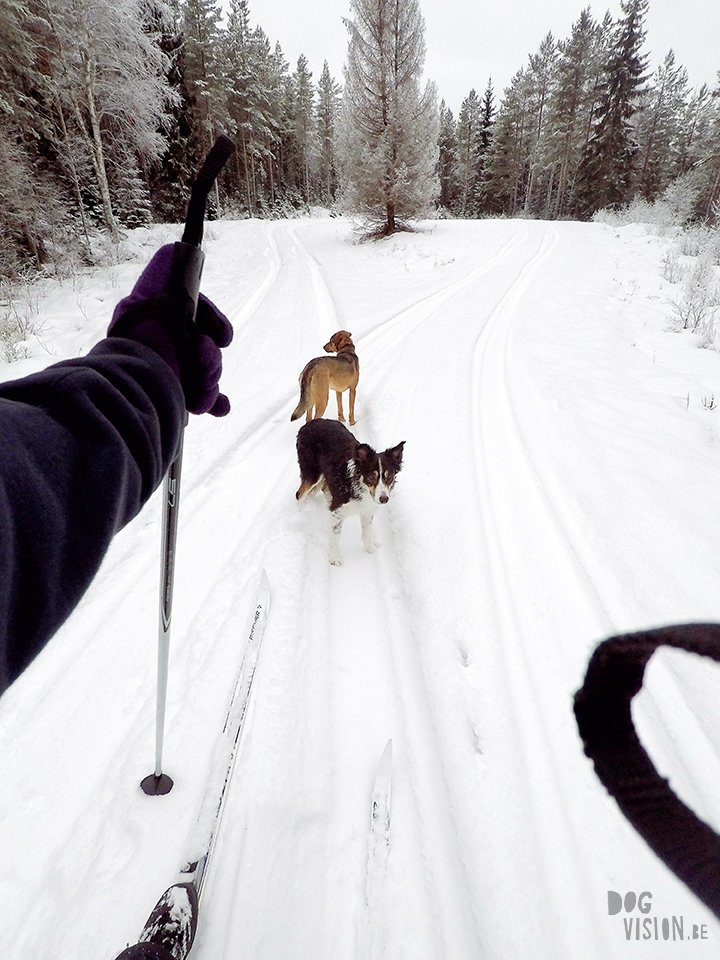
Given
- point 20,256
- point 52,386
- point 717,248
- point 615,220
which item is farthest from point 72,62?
point 615,220

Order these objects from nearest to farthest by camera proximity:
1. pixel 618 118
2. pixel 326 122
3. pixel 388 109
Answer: pixel 388 109
pixel 618 118
pixel 326 122

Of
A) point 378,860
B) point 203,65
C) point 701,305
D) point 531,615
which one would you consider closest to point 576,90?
point 203,65

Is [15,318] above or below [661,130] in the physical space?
below

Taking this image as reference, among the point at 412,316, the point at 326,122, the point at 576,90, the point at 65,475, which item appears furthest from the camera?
the point at 326,122

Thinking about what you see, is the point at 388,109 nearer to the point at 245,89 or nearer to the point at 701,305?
the point at 701,305

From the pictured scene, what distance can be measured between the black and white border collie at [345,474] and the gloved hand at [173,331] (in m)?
1.81

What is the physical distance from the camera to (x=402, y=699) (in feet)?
7.41

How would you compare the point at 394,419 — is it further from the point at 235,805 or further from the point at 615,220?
the point at 615,220

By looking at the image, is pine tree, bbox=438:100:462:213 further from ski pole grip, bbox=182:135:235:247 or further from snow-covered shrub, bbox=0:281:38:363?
ski pole grip, bbox=182:135:235:247

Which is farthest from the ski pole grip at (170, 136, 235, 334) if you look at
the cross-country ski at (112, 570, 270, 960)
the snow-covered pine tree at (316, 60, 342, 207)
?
the snow-covered pine tree at (316, 60, 342, 207)

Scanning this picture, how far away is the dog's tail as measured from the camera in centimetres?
475

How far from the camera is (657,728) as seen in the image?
203cm

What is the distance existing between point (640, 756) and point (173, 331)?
256 cm

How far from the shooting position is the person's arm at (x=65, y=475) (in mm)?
668
